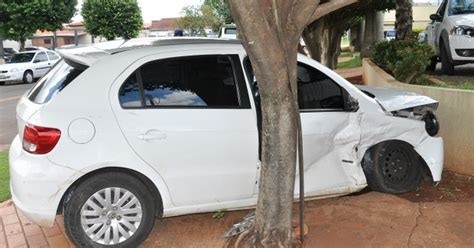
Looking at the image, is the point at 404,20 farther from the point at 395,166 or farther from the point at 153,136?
the point at 153,136

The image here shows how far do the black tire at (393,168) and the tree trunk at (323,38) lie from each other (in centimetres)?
618

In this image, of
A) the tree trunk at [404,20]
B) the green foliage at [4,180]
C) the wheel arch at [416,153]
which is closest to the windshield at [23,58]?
the green foliage at [4,180]

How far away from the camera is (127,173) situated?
3.82m

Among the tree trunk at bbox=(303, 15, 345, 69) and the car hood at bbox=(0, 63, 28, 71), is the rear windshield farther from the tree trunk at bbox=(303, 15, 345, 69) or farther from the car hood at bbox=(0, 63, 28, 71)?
the car hood at bbox=(0, 63, 28, 71)

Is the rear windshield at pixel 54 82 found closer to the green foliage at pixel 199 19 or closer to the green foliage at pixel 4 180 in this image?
the green foliage at pixel 4 180

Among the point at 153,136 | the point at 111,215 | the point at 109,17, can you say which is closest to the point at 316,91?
the point at 153,136

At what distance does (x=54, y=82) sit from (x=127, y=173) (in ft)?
3.29

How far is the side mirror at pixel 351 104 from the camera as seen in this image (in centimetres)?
453

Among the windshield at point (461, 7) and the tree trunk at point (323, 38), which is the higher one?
the windshield at point (461, 7)

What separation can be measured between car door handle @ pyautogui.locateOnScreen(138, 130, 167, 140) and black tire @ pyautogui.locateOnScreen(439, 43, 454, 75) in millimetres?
6841

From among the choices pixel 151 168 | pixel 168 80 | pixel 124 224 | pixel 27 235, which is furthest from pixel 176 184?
pixel 27 235

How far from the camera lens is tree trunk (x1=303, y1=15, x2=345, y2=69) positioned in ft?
36.0

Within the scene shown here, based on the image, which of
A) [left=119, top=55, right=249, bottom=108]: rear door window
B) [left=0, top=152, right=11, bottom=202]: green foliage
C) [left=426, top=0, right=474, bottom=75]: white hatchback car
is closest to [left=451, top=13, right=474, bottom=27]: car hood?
[left=426, top=0, right=474, bottom=75]: white hatchback car

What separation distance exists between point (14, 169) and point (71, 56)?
3.34ft
